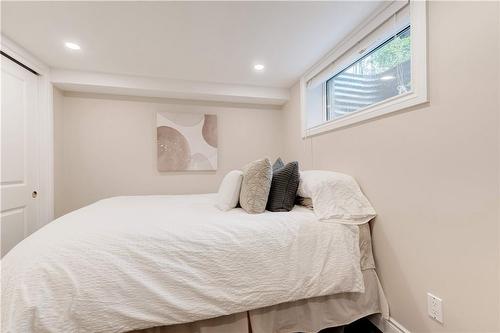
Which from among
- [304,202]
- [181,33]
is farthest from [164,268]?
[181,33]

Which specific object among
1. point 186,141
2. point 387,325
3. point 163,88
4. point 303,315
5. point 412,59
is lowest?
point 387,325

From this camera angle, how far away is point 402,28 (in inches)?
58.1

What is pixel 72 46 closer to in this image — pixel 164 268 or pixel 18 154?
pixel 18 154

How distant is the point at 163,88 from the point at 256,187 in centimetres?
181

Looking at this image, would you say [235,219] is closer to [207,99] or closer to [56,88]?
[207,99]

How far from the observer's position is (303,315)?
4.44 ft

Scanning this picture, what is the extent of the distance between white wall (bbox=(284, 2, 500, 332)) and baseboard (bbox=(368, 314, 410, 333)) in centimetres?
4

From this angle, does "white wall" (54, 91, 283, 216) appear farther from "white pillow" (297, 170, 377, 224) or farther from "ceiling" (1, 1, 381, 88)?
"white pillow" (297, 170, 377, 224)

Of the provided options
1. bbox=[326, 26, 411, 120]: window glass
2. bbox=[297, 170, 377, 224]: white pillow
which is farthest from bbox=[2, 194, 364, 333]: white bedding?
bbox=[326, 26, 411, 120]: window glass

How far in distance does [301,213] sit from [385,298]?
789mm

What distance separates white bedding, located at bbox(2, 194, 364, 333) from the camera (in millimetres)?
958

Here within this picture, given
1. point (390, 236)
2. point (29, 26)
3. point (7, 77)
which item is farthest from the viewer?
point (7, 77)

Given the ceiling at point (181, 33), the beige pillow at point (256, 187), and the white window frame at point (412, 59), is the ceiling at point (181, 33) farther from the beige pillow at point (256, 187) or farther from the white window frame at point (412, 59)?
the beige pillow at point (256, 187)

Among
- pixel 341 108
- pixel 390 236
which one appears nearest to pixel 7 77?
pixel 341 108
